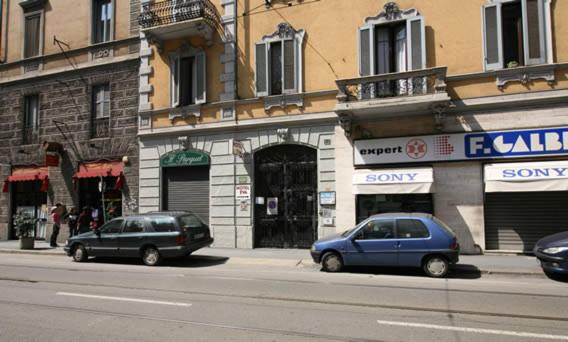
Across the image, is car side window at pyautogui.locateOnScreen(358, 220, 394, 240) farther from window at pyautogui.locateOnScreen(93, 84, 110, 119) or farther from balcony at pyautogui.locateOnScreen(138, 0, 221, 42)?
window at pyautogui.locateOnScreen(93, 84, 110, 119)

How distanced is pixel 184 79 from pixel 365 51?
7664 mm

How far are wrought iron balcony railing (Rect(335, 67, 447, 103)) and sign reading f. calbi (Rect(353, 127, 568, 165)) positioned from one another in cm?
153

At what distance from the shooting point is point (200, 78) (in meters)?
17.0

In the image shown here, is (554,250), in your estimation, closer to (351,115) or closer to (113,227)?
(351,115)

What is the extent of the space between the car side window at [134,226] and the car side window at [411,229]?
7.65m

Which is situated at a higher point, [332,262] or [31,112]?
[31,112]

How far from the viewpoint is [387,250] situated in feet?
33.7

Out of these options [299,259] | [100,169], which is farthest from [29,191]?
[299,259]

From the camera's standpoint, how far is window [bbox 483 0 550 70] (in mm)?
12680

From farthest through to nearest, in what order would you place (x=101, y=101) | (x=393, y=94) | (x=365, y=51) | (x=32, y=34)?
1. (x=32, y=34)
2. (x=101, y=101)
3. (x=365, y=51)
4. (x=393, y=94)

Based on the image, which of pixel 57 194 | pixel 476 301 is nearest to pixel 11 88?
pixel 57 194

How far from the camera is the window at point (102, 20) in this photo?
63.3 feet

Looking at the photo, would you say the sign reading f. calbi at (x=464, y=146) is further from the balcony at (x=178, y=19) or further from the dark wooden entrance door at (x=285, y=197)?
the balcony at (x=178, y=19)

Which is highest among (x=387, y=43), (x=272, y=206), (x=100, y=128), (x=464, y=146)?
(x=387, y=43)
